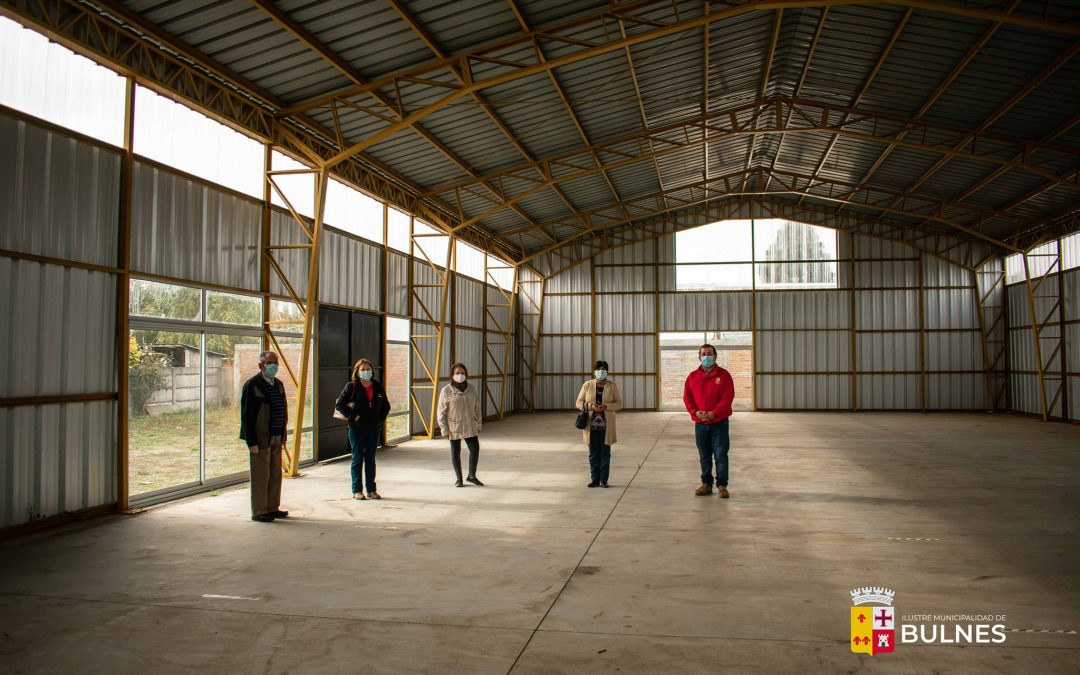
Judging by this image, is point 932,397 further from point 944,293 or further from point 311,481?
point 311,481

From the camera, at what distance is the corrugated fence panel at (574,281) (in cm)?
2966

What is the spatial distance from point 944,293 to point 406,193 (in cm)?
2125

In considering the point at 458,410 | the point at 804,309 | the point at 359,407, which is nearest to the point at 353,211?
the point at 458,410

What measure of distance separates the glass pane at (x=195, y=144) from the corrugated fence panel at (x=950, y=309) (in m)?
25.1

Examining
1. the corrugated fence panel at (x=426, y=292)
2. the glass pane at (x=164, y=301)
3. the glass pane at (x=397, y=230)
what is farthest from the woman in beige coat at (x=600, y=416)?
the corrugated fence panel at (x=426, y=292)

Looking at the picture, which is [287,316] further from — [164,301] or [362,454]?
[362,454]

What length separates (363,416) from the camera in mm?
9984

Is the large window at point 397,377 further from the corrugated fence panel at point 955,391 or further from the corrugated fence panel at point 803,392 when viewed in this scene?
the corrugated fence panel at point 955,391

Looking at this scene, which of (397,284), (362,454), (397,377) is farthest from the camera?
(397,284)

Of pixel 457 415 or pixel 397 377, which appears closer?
pixel 457 415

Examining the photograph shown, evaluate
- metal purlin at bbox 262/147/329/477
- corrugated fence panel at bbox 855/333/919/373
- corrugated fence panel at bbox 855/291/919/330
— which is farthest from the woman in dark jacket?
corrugated fence panel at bbox 855/291/919/330

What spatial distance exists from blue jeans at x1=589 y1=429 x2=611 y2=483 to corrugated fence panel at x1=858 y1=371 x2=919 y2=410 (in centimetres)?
2032

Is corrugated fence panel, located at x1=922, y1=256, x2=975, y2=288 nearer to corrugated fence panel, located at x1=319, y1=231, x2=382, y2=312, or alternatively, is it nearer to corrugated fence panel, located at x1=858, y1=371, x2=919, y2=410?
corrugated fence panel, located at x1=858, y1=371, x2=919, y2=410

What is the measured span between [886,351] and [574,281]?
40.5 feet
